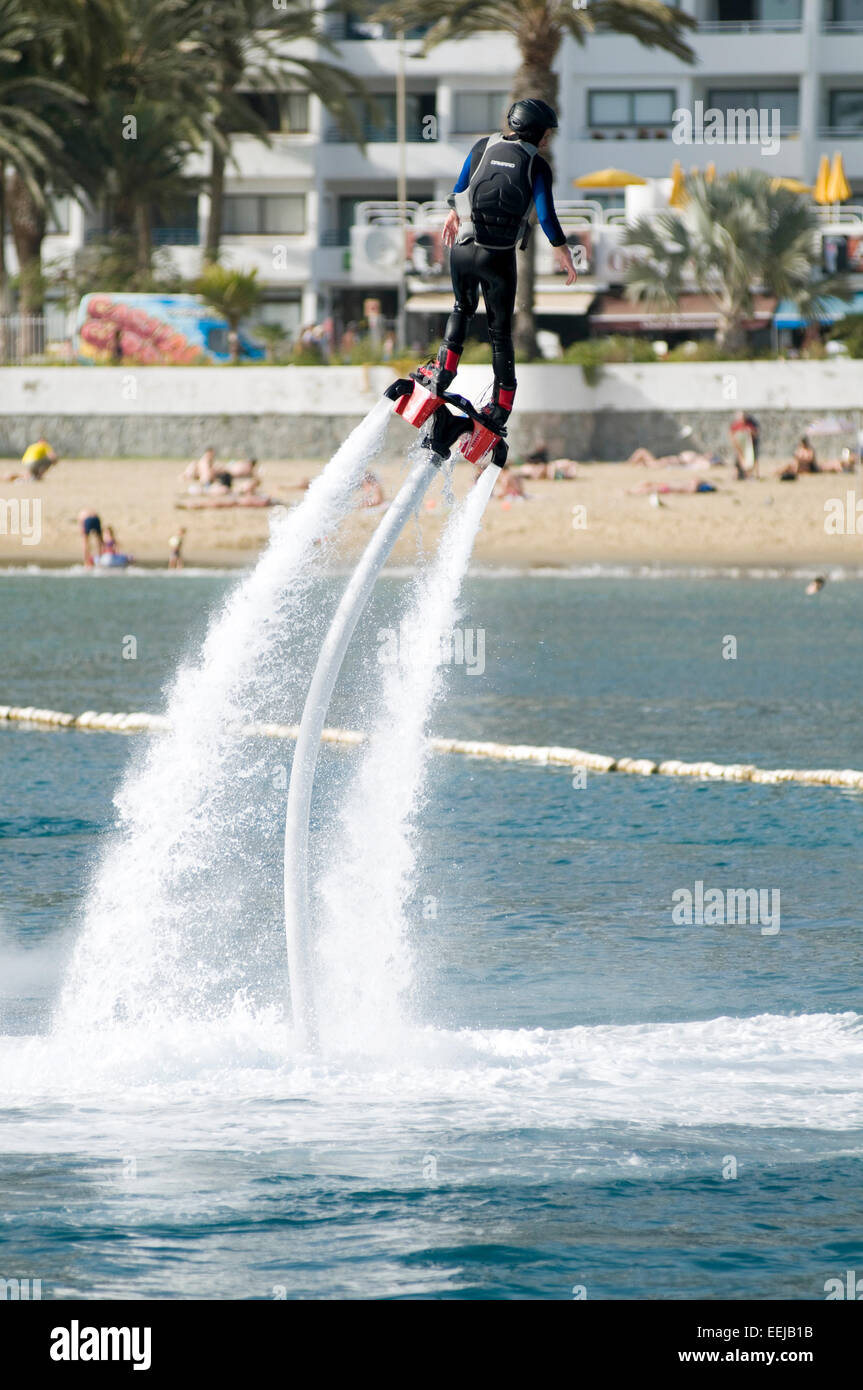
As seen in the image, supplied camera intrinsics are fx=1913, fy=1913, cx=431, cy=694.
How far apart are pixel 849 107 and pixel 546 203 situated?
246ft

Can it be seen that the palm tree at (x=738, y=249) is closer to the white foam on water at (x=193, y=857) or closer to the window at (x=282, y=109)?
the window at (x=282, y=109)

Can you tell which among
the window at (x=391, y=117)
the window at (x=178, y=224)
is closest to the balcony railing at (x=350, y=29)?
the window at (x=391, y=117)

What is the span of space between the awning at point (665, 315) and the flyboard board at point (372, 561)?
51140mm

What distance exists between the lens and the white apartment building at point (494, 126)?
259 ft

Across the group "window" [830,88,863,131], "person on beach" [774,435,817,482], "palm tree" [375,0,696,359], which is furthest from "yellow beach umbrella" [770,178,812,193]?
"person on beach" [774,435,817,482]

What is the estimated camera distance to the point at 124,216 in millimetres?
72438

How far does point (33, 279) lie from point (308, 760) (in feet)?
178

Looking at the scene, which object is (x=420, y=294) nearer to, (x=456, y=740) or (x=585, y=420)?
(x=585, y=420)

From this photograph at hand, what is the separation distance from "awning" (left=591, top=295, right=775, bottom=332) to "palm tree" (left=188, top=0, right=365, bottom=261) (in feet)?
48.5

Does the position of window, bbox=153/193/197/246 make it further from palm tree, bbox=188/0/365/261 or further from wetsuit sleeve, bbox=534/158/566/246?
wetsuit sleeve, bbox=534/158/566/246

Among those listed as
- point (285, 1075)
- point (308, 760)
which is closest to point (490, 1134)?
point (285, 1075)

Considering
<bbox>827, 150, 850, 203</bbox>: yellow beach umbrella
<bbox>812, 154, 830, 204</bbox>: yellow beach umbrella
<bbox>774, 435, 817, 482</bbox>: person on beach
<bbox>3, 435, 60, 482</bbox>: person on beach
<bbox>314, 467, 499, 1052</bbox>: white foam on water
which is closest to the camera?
<bbox>314, 467, 499, 1052</bbox>: white foam on water

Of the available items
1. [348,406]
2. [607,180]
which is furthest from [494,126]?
[348,406]

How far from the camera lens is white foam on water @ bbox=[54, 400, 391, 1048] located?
11.7 metres
